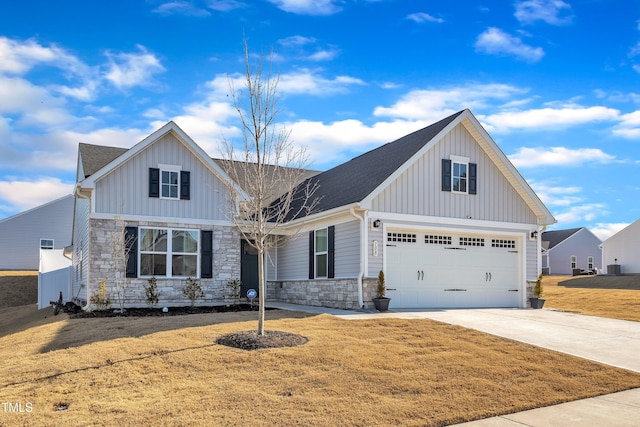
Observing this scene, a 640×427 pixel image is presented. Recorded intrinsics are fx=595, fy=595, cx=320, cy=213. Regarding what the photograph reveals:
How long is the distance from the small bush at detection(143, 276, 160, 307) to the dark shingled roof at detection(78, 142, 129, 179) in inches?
143

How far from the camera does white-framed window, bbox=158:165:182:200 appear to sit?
18094mm

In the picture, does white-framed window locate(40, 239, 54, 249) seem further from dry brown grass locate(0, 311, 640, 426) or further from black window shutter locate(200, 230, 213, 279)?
dry brown grass locate(0, 311, 640, 426)

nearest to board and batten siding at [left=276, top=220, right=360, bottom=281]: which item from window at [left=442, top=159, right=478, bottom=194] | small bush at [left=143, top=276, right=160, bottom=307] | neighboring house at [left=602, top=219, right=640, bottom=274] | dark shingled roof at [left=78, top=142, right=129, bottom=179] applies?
window at [left=442, top=159, right=478, bottom=194]

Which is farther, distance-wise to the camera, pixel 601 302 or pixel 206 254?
pixel 601 302

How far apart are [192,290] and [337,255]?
4.54 meters

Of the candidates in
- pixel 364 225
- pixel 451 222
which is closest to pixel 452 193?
pixel 451 222

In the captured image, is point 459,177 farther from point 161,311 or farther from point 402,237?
point 161,311

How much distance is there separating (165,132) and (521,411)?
13.6 m

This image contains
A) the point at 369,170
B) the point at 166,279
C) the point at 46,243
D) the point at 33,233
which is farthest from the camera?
the point at 46,243

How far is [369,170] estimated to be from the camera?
1888cm

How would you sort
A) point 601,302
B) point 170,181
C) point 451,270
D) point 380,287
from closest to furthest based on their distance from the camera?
point 380,287, point 451,270, point 170,181, point 601,302

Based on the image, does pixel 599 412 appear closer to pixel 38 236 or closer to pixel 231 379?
pixel 231 379

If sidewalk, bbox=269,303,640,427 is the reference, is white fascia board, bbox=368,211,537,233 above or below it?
above

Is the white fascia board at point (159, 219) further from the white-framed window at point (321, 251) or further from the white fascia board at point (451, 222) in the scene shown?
the white fascia board at point (451, 222)
